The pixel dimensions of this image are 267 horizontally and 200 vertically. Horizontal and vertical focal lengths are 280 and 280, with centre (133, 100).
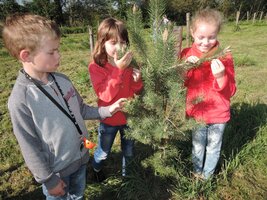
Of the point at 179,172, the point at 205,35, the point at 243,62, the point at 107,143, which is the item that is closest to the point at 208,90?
the point at 205,35

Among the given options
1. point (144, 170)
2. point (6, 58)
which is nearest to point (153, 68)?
point (144, 170)

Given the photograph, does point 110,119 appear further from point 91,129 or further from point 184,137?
point 91,129

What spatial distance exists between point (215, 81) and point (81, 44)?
405 inches

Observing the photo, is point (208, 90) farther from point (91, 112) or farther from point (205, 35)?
point (91, 112)

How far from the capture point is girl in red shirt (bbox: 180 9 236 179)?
1.84m

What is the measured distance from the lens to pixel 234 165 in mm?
2613

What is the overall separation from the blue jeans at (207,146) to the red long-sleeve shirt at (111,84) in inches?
23.6

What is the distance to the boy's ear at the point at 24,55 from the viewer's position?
1505 millimetres

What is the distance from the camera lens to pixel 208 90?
206 centimetres

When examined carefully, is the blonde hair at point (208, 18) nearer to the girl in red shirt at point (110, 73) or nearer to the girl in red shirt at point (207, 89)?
the girl in red shirt at point (207, 89)

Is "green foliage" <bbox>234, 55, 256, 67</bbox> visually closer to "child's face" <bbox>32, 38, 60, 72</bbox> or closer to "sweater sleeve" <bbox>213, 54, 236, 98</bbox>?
"sweater sleeve" <bbox>213, 54, 236, 98</bbox>

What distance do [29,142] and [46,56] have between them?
1.59 feet

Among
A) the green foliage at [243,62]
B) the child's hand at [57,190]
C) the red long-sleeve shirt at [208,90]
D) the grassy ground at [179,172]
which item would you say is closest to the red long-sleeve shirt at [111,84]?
the grassy ground at [179,172]

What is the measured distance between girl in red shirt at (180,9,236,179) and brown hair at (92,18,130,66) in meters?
0.48
